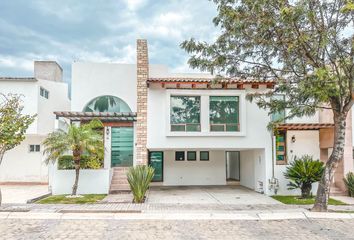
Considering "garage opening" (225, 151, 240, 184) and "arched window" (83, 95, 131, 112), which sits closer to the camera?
"arched window" (83, 95, 131, 112)

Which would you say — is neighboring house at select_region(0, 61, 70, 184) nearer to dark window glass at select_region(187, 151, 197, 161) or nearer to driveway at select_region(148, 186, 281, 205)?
dark window glass at select_region(187, 151, 197, 161)

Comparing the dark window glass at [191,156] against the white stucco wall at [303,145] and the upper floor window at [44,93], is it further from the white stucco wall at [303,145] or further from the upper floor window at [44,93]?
the upper floor window at [44,93]

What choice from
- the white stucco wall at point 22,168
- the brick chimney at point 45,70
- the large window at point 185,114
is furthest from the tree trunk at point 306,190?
the brick chimney at point 45,70

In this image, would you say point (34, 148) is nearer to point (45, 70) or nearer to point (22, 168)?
point (22, 168)

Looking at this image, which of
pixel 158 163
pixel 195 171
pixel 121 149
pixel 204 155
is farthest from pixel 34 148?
pixel 204 155

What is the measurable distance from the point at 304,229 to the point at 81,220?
712 centimetres

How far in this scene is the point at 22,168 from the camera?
23734mm

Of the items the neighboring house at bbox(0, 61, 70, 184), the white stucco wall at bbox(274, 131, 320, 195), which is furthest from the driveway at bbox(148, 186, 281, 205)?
the neighboring house at bbox(0, 61, 70, 184)

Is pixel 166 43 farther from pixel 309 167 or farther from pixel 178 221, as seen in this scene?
pixel 178 221

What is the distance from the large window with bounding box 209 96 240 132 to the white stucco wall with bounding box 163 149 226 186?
561 centimetres

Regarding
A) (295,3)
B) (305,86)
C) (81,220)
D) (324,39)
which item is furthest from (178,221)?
(295,3)

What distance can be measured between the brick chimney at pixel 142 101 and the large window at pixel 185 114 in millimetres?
1574

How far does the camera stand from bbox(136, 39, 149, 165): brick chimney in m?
16.4

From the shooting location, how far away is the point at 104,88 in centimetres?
2203
